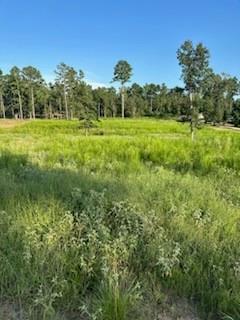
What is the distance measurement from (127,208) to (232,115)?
64.3m

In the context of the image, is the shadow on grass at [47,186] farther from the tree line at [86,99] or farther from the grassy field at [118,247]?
the tree line at [86,99]

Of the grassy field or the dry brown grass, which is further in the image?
the dry brown grass

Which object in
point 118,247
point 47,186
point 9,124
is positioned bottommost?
point 9,124

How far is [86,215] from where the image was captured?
11.0 ft

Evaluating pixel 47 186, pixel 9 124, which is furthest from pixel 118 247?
pixel 9 124

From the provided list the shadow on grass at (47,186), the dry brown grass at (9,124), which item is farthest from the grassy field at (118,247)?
the dry brown grass at (9,124)

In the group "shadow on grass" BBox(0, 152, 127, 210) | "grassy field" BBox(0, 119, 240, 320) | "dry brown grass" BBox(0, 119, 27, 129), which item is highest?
"shadow on grass" BBox(0, 152, 127, 210)

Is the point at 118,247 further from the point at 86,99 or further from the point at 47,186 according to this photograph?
the point at 86,99

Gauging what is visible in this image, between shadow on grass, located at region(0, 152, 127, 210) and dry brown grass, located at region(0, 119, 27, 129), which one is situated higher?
shadow on grass, located at region(0, 152, 127, 210)

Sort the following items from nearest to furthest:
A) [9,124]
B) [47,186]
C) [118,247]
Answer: [118,247]
[47,186]
[9,124]

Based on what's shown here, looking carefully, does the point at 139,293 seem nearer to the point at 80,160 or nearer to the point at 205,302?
the point at 205,302

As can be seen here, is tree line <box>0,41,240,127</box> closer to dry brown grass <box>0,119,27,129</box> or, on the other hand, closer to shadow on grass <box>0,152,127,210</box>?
dry brown grass <box>0,119,27,129</box>

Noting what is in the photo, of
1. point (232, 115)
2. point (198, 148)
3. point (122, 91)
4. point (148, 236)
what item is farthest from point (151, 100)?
point (148, 236)

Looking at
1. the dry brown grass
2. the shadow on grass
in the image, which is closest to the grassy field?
the shadow on grass
